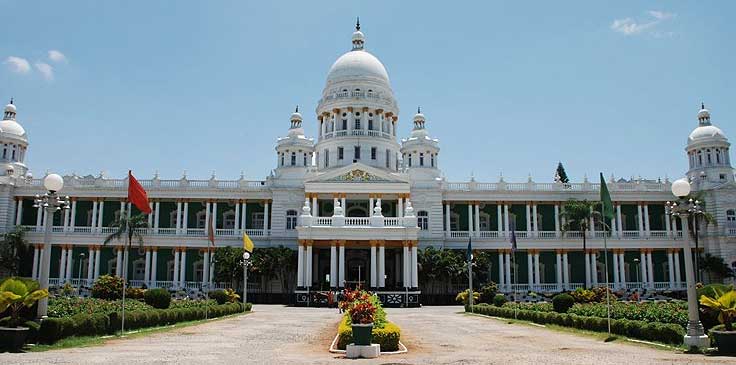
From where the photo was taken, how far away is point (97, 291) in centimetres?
3731

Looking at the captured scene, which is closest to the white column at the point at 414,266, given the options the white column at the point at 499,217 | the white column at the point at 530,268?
the white column at the point at 499,217

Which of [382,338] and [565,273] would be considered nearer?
[382,338]

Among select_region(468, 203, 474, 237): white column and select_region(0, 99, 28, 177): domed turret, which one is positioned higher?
select_region(0, 99, 28, 177): domed turret

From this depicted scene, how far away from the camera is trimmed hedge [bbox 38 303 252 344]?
1836 cm

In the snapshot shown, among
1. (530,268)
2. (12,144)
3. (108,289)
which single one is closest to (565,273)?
(530,268)

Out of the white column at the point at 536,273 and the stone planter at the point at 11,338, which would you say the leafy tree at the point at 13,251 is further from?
the white column at the point at 536,273

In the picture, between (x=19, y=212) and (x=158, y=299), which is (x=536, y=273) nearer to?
(x=158, y=299)

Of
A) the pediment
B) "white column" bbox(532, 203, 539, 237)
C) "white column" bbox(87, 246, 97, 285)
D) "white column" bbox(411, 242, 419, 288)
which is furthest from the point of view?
"white column" bbox(532, 203, 539, 237)

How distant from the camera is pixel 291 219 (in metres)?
58.8

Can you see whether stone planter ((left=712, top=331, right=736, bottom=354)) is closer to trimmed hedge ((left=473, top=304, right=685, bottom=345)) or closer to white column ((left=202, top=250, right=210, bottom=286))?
trimmed hedge ((left=473, top=304, right=685, bottom=345))

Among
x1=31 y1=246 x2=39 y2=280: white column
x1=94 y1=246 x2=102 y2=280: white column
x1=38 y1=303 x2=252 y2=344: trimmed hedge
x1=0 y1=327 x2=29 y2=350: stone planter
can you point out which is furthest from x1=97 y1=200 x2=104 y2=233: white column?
x1=0 y1=327 x2=29 y2=350: stone planter

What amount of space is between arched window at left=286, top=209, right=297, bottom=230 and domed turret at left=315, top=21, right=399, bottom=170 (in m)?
7.47

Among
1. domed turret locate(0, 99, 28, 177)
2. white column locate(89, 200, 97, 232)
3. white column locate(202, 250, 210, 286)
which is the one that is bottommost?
white column locate(202, 250, 210, 286)

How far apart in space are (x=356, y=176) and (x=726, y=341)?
40.1 meters
